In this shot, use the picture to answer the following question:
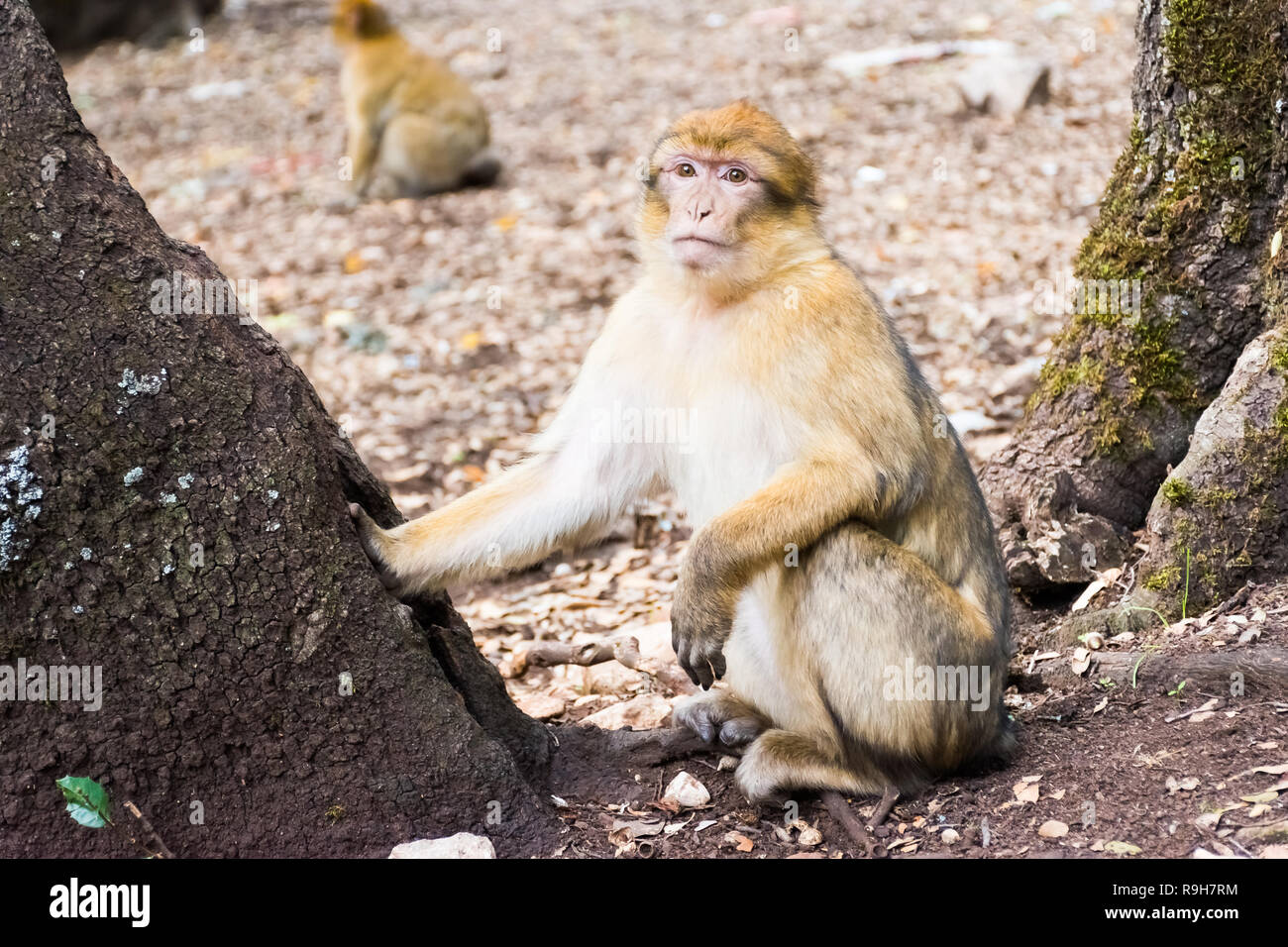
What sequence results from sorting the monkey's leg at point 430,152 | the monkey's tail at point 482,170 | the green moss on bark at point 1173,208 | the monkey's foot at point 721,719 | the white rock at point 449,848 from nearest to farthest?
the white rock at point 449,848, the monkey's foot at point 721,719, the green moss on bark at point 1173,208, the monkey's leg at point 430,152, the monkey's tail at point 482,170

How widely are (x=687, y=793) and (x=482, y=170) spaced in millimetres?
7911

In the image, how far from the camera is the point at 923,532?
3.83 meters

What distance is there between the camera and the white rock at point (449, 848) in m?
3.28

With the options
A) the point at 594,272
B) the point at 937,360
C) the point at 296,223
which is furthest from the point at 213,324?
Answer: the point at 296,223

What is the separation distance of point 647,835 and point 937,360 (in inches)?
165

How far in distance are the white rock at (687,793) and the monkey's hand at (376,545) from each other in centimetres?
96

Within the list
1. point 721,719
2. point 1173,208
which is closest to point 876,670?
point 721,719

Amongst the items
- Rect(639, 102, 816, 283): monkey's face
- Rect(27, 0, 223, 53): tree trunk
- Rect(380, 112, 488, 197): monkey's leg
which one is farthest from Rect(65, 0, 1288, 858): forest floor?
Rect(639, 102, 816, 283): monkey's face

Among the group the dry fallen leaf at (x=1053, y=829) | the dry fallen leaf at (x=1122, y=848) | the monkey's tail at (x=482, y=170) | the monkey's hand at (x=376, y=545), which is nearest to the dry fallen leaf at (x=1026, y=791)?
the dry fallen leaf at (x=1053, y=829)

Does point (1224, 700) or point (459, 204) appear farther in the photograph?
point (459, 204)

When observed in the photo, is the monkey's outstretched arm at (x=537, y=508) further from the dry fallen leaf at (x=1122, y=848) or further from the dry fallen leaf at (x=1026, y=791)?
the dry fallen leaf at (x=1122, y=848)

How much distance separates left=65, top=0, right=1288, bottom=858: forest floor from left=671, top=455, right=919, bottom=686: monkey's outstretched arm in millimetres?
523

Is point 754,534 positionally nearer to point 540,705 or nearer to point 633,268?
point 540,705
